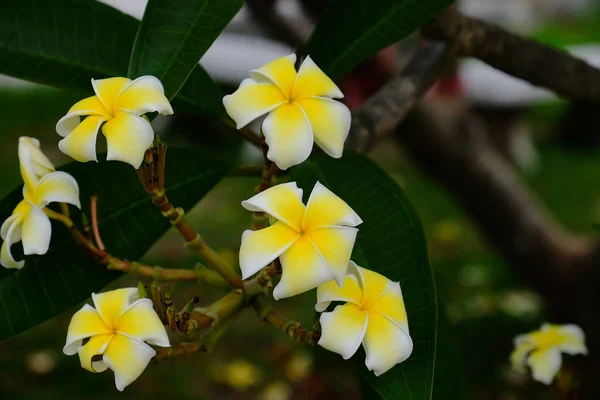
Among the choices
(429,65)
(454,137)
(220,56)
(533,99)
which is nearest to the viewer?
(429,65)

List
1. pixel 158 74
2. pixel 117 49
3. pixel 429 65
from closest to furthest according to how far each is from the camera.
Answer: pixel 158 74
pixel 117 49
pixel 429 65

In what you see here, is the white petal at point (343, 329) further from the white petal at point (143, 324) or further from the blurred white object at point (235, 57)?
the blurred white object at point (235, 57)

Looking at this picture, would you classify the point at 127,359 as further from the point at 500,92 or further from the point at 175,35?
the point at 500,92

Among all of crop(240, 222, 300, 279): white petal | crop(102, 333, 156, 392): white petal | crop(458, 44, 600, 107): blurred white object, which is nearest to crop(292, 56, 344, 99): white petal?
crop(240, 222, 300, 279): white petal

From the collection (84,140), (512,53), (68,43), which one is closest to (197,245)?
(84,140)

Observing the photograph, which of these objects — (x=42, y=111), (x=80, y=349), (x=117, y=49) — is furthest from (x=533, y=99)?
(x=80, y=349)

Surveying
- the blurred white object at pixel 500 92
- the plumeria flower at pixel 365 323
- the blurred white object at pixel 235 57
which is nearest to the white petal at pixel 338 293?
the plumeria flower at pixel 365 323

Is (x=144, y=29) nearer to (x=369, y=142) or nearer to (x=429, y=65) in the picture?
(x=369, y=142)
